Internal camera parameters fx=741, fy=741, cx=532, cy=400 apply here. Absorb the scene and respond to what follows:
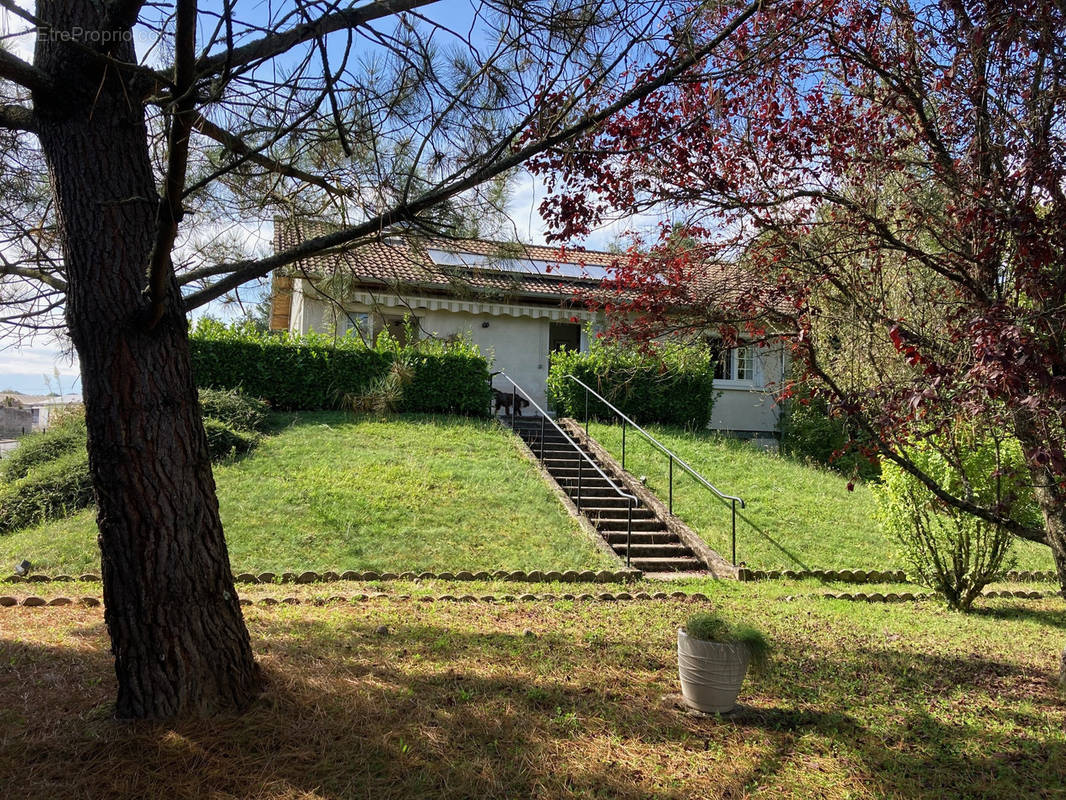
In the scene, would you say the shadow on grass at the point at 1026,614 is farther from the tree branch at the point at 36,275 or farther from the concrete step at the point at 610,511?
the tree branch at the point at 36,275

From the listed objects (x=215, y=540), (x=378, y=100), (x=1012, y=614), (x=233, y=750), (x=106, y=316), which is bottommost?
(x=1012, y=614)

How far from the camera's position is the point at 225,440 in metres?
11.1

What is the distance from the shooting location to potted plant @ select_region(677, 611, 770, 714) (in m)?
4.06

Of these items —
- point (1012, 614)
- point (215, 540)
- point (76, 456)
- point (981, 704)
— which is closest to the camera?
point (215, 540)

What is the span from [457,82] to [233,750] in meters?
3.57

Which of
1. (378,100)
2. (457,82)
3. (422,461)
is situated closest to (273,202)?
(378,100)

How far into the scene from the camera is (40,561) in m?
7.90

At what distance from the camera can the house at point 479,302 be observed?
4.99 metres

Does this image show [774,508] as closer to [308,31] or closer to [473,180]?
[473,180]

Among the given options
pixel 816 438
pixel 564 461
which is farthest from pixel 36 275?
pixel 816 438

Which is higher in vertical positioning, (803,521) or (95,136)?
(95,136)

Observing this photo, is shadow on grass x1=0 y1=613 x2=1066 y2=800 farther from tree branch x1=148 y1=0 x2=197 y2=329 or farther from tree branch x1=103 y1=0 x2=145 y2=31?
tree branch x1=103 y1=0 x2=145 y2=31

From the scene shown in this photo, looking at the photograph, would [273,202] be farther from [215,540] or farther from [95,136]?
[215,540]

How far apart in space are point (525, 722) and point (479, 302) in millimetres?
3034
